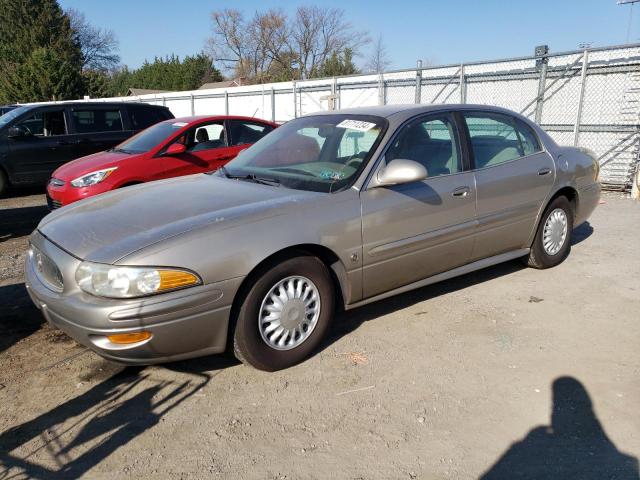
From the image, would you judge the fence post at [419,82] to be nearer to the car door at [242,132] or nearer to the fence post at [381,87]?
the fence post at [381,87]

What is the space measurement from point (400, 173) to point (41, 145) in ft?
27.4

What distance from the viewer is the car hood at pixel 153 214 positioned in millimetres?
2967

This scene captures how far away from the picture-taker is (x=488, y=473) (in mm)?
2416

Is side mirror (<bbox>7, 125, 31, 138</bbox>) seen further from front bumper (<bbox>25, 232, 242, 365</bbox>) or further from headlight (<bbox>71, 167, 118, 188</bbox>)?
front bumper (<bbox>25, 232, 242, 365</bbox>)

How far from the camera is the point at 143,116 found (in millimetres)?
10398

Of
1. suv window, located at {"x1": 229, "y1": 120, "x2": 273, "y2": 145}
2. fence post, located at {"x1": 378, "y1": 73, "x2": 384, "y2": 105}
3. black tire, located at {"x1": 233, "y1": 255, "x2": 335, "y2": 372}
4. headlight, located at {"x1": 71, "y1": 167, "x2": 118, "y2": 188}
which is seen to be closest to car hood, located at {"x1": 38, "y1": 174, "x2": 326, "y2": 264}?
black tire, located at {"x1": 233, "y1": 255, "x2": 335, "y2": 372}

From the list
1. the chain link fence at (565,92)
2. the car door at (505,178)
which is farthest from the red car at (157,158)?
the chain link fence at (565,92)

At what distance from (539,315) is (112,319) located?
10.4ft

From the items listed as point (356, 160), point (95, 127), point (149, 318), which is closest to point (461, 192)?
point (356, 160)

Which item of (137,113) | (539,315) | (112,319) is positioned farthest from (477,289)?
(137,113)

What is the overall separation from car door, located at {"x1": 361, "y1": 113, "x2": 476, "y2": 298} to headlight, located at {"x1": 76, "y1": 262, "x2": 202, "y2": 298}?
1311 millimetres

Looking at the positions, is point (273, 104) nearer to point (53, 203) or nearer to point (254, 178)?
point (53, 203)

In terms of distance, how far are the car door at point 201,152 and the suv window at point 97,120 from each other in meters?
3.50

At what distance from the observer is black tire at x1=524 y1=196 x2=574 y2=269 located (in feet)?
16.3
